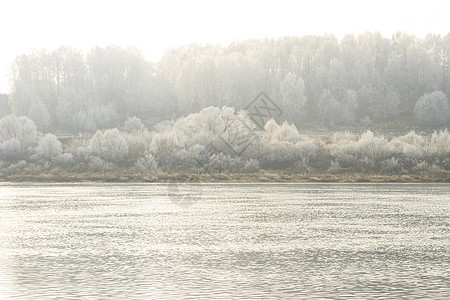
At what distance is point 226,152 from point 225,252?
75.6m

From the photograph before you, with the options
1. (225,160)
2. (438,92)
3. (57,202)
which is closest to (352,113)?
(438,92)

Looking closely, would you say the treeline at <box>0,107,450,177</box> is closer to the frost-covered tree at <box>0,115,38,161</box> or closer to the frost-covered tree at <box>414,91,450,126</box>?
the frost-covered tree at <box>0,115,38,161</box>

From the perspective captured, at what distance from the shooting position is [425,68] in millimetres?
142875

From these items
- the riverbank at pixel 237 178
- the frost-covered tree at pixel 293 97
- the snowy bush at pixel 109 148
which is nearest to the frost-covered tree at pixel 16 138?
the riverbank at pixel 237 178

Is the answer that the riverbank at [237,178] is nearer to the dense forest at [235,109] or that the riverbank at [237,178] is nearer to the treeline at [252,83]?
the dense forest at [235,109]

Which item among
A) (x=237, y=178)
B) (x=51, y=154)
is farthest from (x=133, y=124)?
(x=237, y=178)

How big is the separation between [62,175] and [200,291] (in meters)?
83.3

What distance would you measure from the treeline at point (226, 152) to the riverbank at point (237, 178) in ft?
7.34

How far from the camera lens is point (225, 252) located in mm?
24797

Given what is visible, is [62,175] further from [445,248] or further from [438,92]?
[445,248]

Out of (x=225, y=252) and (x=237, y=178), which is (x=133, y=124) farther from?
(x=225, y=252)

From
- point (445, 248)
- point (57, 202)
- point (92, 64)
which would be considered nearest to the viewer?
point (445, 248)

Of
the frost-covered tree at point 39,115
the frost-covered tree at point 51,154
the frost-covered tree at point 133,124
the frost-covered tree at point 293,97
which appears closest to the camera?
the frost-covered tree at point 51,154

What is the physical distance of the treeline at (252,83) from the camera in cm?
13212
